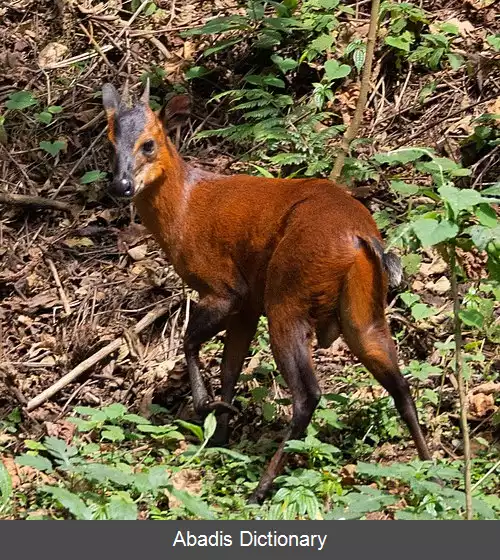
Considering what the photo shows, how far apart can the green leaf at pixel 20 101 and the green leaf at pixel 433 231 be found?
6.63 metres

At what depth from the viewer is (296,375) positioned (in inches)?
277

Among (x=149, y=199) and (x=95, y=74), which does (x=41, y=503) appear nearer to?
(x=149, y=199)

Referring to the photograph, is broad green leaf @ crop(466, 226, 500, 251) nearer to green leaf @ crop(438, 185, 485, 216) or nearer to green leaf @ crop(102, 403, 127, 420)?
green leaf @ crop(438, 185, 485, 216)

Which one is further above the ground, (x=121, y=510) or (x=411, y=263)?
(x=121, y=510)

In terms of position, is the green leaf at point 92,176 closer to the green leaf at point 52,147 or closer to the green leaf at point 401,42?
the green leaf at point 52,147

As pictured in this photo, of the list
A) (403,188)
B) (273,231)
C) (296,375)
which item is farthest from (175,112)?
(296,375)

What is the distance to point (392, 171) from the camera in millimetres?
10047

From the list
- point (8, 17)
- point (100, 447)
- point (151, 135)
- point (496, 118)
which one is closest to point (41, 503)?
point (100, 447)

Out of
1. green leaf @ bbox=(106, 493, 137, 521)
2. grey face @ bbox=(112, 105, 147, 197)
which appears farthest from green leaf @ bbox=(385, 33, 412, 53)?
green leaf @ bbox=(106, 493, 137, 521)

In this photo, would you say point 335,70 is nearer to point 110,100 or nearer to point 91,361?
point 110,100

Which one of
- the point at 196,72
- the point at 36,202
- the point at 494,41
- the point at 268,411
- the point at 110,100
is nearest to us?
the point at 268,411

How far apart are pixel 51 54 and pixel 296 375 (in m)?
6.63

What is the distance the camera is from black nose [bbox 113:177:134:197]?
7.70 metres

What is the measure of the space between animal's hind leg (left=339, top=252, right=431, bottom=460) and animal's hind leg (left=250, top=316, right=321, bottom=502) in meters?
0.30
